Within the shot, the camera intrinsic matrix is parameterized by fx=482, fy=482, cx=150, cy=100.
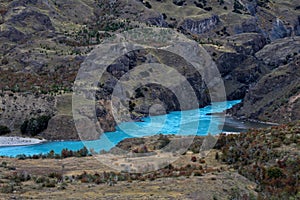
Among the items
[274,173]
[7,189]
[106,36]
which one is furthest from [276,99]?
[7,189]

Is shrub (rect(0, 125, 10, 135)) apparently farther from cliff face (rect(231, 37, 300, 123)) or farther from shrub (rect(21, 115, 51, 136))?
cliff face (rect(231, 37, 300, 123))

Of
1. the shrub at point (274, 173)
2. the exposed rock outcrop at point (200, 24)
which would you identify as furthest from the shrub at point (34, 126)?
the exposed rock outcrop at point (200, 24)

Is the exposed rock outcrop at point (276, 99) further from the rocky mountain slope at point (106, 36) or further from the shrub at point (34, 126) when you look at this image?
the shrub at point (34, 126)

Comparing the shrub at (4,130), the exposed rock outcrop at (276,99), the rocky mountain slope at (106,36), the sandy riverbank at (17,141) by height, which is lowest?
the sandy riverbank at (17,141)

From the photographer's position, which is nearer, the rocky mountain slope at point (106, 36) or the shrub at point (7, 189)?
the shrub at point (7, 189)

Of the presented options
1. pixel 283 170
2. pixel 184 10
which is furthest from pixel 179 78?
pixel 283 170

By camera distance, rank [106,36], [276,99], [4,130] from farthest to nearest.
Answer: [106,36]
[276,99]
[4,130]

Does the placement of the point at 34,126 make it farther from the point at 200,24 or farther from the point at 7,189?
the point at 200,24
